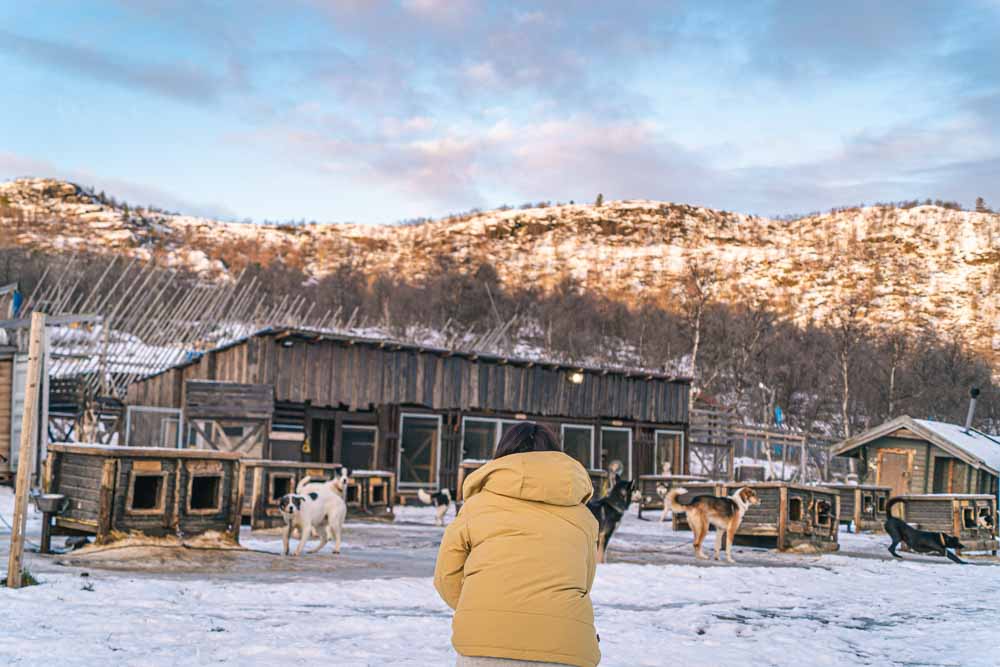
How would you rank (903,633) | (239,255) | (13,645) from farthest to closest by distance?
(239,255) < (903,633) < (13,645)

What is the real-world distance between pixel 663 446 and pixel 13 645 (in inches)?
1092

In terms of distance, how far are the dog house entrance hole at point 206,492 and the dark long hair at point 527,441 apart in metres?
9.21

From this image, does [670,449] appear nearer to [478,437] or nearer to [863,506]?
[478,437]

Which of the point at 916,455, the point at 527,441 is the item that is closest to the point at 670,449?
the point at 916,455

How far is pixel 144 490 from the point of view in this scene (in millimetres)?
12188

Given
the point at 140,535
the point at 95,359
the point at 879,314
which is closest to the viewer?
the point at 140,535

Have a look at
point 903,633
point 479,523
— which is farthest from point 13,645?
point 903,633

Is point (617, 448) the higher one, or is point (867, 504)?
point (617, 448)

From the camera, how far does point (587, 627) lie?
11.3 ft

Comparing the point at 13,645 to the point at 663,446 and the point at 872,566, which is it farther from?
the point at 663,446

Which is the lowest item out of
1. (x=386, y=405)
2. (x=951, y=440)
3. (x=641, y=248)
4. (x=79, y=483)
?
(x=79, y=483)

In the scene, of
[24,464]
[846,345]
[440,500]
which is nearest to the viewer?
[24,464]

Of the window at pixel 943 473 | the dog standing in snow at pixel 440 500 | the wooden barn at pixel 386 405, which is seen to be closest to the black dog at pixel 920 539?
the dog standing in snow at pixel 440 500

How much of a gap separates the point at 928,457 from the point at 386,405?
14.6m
